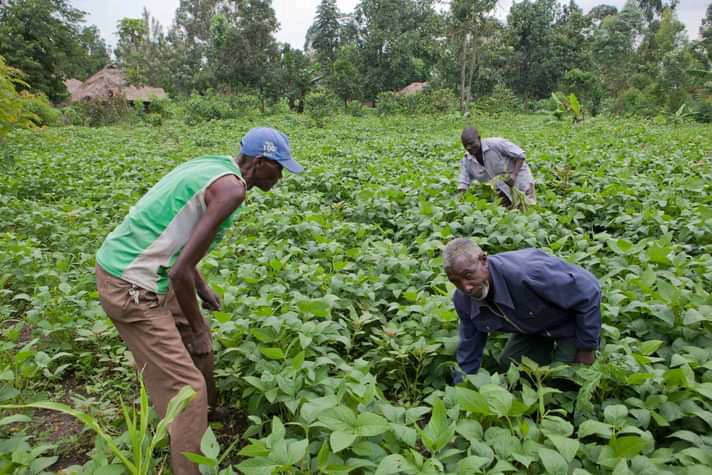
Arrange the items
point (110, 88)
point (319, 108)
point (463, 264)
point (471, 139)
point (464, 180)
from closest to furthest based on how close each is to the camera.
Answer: point (463, 264), point (471, 139), point (464, 180), point (319, 108), point (110, 88)

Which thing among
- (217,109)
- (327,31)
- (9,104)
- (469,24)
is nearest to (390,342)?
(9,104)

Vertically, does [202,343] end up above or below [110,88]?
below

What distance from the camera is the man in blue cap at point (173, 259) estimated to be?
80.7 inches

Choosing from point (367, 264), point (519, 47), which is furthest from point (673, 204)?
point (519, 47)

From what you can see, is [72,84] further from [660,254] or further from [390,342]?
[660,254]

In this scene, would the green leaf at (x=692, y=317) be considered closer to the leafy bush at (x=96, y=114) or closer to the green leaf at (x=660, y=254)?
the green leaf at (x=660, y=254)

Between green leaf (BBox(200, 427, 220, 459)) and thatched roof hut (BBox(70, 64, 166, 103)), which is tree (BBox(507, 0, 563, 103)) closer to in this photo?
thatched roof hut (BBox(70, 64, 166, 103))

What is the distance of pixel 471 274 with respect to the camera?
7.72ft

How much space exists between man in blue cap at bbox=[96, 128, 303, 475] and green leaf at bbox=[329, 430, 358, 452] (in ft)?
2.22

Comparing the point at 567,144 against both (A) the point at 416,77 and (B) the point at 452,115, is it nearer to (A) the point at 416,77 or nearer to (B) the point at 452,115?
(B) the point at 452,115

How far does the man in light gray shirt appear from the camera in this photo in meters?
5.48

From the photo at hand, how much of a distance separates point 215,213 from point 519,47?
107 ft

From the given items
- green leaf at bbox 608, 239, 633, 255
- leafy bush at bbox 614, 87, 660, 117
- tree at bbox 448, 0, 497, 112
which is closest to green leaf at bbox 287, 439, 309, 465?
green leaf at bbox 608, 239, 633, 255

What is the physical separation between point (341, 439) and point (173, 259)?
1041 millimetres
